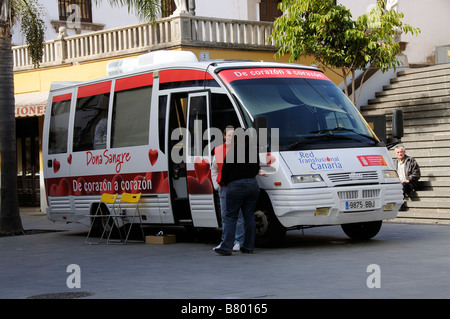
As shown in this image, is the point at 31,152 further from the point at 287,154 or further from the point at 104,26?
the point at 287,154

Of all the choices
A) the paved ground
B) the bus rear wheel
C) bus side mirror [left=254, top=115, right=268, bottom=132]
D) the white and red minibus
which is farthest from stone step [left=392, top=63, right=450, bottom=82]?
bus side mirror [left=254, top=115, right=268, bottom=132]

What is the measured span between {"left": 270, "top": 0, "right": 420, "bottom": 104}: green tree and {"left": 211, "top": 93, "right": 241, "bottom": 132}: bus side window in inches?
303

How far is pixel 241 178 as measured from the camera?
1138 centimetres

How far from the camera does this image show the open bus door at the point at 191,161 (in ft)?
41.2

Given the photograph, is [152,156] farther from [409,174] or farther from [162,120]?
[409,174]

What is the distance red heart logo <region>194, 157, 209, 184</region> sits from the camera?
12.5 m

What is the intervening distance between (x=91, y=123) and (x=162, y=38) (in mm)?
6274

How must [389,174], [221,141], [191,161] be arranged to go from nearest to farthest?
[389,174]
[221,141]
[191,161]

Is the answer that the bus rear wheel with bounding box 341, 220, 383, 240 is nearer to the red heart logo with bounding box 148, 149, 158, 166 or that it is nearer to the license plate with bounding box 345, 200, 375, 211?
the license plate with bounding box 345, 200, 375, 211

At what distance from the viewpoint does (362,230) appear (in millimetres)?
13117

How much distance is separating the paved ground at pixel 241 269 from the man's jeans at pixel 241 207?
0.25 metres

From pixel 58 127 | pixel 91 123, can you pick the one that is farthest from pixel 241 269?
pixel 58 127
